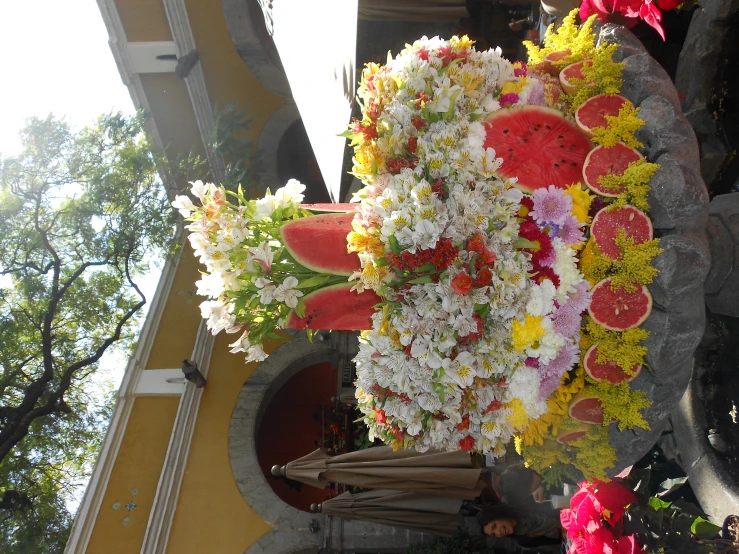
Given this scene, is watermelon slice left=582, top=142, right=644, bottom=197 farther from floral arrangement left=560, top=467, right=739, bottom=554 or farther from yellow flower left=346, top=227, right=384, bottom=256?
floral arrangement left=560, top=467, right=739, bottom=554

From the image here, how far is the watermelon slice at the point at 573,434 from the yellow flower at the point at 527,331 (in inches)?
21.8

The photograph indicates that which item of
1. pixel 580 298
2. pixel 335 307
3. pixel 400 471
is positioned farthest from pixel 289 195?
pixel 400 471

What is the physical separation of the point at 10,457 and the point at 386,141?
304 inches

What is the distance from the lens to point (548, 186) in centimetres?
243

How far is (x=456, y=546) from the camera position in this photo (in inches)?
199

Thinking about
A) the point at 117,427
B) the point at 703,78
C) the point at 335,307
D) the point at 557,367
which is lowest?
the point at 557,367

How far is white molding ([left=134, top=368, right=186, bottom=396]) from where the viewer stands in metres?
6.96

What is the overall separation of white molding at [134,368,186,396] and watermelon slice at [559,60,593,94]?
232 inches

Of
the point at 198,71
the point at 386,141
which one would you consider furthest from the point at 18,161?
the point at 386,141

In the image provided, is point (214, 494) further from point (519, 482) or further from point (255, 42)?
point (255, 42)

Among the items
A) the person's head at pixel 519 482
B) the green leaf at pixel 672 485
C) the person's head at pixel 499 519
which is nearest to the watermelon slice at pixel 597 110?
the green leaf at pixel 672 485

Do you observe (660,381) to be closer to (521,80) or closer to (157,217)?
(521,80)

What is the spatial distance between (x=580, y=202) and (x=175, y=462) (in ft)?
19.0

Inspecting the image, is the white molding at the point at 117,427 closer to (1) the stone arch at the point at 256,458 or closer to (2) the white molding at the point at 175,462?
(2) the white molding at the point at 175,462
